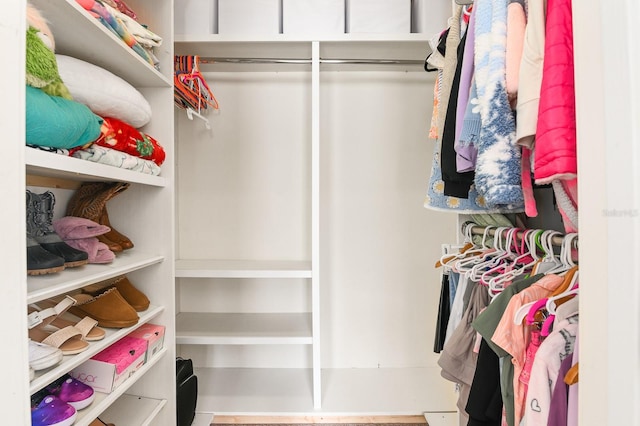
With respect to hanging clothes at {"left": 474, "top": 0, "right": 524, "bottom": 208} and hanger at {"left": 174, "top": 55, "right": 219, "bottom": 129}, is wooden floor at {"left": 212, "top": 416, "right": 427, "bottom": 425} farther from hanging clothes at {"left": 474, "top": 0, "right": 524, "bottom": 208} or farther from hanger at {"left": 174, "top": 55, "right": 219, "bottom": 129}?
hanger at {"left": 174, "top": 55, "right": 219, "bottom": 129}

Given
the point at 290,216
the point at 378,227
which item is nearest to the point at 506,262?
the point at 378,227

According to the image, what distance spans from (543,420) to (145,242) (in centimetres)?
134

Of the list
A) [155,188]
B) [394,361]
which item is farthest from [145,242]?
[394,361]

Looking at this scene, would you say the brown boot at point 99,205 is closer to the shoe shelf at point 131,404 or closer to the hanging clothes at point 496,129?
the shoe shelf at point 131,404

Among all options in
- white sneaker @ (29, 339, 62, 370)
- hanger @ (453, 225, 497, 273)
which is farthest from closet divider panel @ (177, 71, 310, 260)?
white sneaker @ (29, 339, 62, 370)

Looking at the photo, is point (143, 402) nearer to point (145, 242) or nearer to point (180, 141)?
point (145, 242)

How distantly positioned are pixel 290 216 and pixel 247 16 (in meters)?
1.01

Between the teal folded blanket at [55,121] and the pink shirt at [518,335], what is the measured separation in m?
1.12

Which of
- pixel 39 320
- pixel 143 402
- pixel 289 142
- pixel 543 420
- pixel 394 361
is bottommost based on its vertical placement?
pixel 394 361

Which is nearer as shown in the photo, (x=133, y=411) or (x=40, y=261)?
(x=40, y=261)

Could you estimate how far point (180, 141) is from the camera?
194 cm

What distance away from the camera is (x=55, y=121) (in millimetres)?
758

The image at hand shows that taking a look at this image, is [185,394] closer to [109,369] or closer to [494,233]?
[109,369]

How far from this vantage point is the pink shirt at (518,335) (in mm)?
817
